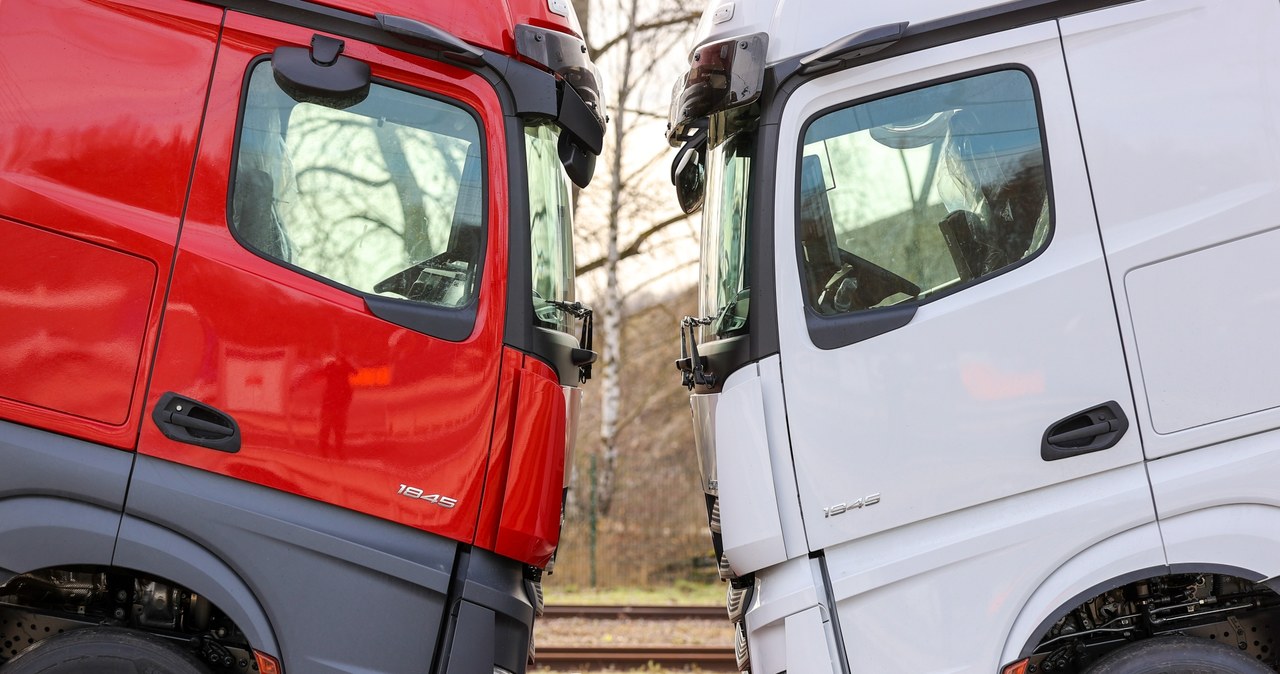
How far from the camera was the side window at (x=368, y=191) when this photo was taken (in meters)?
3.50

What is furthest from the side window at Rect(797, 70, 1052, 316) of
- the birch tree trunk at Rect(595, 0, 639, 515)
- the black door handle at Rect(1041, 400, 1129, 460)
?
the birch tree trunk at Rect(595, 0, 639, 515)

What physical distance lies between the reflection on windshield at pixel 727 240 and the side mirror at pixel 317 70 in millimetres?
1491

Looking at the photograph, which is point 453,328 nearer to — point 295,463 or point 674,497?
point 295,463

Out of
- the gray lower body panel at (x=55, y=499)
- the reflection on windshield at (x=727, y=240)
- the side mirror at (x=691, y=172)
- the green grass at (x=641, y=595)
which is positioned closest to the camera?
the gray lower body panel at (x=55, y=499)

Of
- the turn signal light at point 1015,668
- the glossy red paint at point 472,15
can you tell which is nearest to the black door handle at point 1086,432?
the turn signal light at point 1015,668

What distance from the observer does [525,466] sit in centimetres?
359

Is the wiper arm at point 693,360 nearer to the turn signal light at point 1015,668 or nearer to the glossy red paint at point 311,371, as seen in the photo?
the glossy red paint at point 311,371

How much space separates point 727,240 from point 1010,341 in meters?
1.23

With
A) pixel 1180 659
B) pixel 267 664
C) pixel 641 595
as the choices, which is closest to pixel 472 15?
pixel 267 664

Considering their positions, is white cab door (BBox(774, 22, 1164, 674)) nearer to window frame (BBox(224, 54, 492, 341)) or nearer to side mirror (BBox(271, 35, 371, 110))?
window frame (BBox(224, 54, 492, 341))

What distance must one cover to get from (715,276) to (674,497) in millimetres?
8848

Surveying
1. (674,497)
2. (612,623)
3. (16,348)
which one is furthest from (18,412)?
(674,497)

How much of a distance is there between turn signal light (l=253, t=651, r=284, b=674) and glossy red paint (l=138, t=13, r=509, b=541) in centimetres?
56

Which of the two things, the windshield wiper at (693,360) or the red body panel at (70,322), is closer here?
the red body panel at (70,322)
